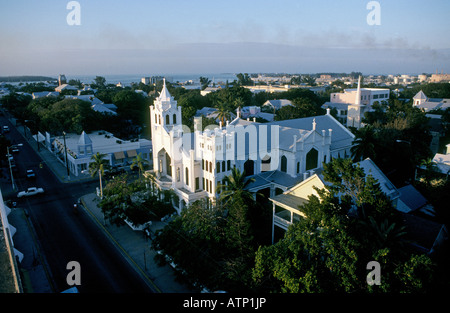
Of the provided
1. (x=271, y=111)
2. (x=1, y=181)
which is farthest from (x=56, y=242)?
(x=271, y=111)

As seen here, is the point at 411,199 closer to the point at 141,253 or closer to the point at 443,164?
the point at 443,164

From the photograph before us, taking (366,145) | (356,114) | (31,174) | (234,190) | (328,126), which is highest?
(328,126)

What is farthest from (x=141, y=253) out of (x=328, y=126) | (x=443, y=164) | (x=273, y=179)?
(x=443, y=164)

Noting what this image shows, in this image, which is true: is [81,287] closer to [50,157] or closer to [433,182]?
[433,182]

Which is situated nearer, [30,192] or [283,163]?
[283,163]

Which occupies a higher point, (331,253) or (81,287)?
(331,253)

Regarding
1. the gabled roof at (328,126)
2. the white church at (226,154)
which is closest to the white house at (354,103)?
the gabled roof at (328,126)
